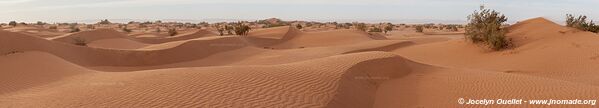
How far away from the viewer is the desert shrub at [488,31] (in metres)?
19.2

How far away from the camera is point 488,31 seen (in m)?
19.9

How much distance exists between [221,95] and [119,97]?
1.66 metres

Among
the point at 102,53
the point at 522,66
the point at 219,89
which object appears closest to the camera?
the point at 219,89

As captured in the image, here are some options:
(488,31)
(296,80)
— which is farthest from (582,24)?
(296,80)

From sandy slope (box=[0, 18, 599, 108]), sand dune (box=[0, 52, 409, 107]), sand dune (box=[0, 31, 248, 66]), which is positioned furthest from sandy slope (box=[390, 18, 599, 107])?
sand dune (box=[0, 31, 248, 66])

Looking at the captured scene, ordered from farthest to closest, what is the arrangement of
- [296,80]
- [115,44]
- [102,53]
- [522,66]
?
[115,44], [102,53], [522,66], [296,80]

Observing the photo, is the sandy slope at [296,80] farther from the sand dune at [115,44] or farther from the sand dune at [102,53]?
the sand dune at [115,44]

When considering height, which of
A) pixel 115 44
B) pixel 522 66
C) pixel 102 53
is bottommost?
pixel 522 66

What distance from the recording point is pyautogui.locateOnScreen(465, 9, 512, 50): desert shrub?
19.2 m

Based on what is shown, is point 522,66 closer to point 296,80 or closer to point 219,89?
point 296,80

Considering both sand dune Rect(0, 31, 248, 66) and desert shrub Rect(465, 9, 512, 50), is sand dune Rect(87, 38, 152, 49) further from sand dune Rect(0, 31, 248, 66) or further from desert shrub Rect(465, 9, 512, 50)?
desert shrub Rect(465, 9, 512, 50)

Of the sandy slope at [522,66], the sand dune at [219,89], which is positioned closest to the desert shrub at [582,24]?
the sandy slope at [522,66]

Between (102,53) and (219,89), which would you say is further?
(102,53)

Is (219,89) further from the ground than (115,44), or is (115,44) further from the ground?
(219,89)
